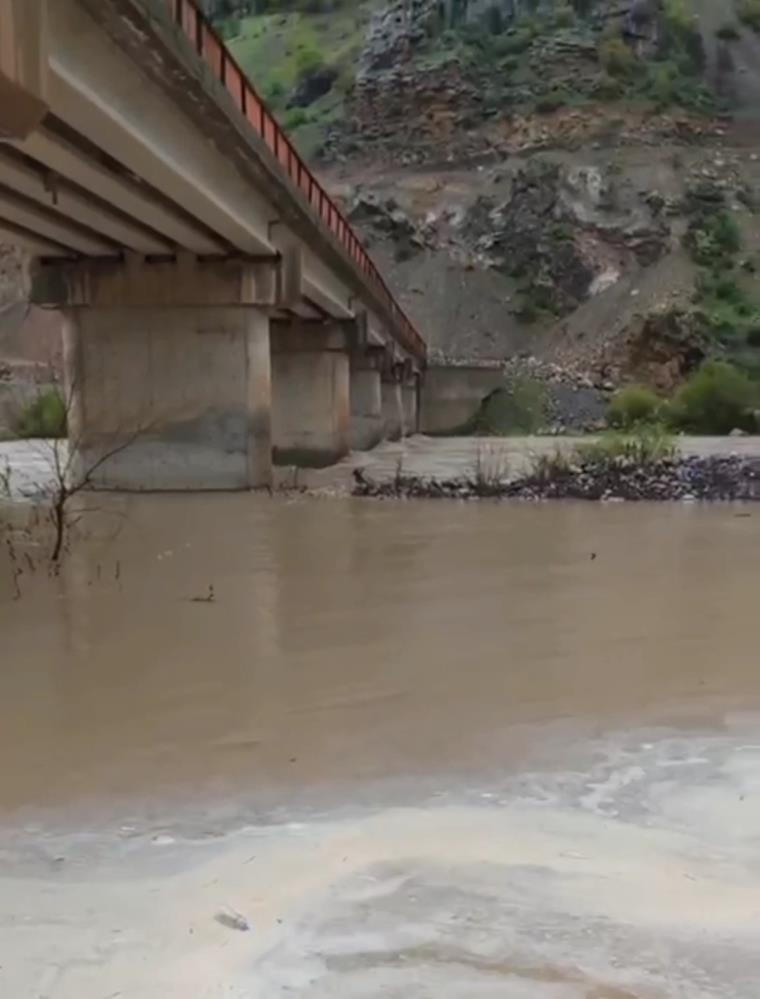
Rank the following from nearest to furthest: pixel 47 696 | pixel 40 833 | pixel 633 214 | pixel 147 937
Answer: pixel 147 937 → pixel 40 833 → pixel 47 696 → pixel 633 214

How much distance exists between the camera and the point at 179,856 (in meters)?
4.20

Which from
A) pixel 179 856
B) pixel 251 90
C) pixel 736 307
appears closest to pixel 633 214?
pixel 736 307

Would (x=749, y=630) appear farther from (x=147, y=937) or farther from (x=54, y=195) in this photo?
(x=54, y=195)

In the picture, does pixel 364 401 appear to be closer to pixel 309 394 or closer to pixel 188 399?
pixel 309 394

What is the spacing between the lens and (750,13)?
103812 millimetres

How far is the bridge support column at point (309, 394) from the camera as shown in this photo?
30.3 m

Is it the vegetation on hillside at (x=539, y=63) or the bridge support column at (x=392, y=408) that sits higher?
the vegetation on hillside at (x=539, y=63)

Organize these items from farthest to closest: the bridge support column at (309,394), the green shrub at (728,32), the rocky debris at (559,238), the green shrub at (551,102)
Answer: the green shrub at (728,32) → the green shrub at (551,102) → the rocky debris at (559,238) → the bridge support column at (309,394)

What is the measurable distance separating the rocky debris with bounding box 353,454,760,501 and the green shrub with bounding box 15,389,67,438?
61.2ft

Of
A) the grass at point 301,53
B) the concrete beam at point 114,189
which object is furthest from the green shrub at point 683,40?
the concrete beam at point 114,189

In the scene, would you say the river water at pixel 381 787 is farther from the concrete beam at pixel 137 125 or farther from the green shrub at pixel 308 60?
the green shrub at pixel 308 60

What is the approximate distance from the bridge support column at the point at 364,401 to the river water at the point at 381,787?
2804cm

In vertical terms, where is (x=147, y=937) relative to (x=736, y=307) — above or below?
below

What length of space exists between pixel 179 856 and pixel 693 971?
5.79ft
